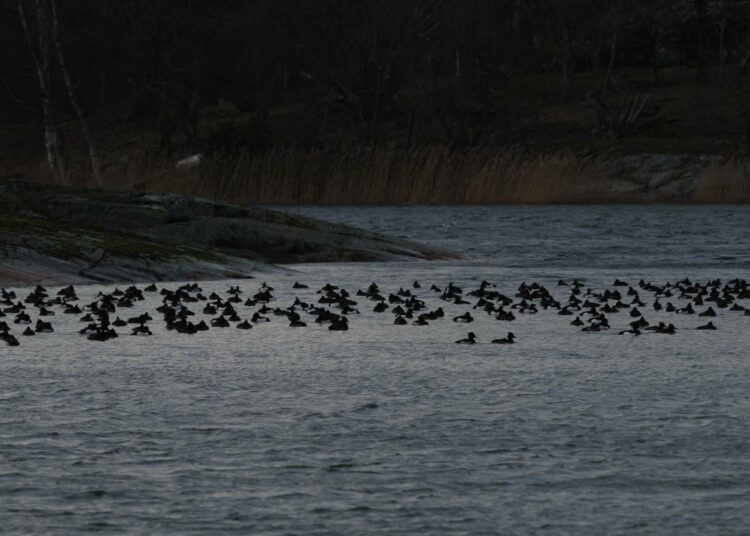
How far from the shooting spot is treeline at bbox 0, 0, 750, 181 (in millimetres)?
53906

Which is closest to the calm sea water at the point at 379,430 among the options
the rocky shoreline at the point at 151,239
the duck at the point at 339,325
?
the duck at the point at 339,325

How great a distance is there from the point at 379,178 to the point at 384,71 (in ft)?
59.5

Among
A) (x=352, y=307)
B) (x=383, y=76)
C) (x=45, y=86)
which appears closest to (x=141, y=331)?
(x=352, y=307)

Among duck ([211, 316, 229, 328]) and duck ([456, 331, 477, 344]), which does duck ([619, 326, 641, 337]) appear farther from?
duck ([211, 316, 229, 328])

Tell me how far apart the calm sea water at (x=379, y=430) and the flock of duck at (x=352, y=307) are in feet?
0.56

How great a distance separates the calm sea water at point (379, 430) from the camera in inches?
229

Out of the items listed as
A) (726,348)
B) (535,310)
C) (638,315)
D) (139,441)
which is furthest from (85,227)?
(139,441)

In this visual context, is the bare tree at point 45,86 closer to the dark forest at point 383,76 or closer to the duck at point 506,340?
the dark forest at point 383,76

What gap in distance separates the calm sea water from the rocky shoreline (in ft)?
12.4

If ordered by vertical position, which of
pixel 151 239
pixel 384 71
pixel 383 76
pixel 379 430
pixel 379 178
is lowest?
pixel 379 430

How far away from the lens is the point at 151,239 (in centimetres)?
1962

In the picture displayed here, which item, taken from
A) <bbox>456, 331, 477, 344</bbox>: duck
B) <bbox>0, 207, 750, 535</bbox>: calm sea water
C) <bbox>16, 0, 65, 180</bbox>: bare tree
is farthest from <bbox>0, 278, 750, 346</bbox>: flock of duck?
<bbox>16, 0, 65, 180</bbox>: bare tree

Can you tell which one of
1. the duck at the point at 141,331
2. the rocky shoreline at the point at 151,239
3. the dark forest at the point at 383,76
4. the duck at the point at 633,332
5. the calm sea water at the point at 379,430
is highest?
the dark forest at the point at 383,76

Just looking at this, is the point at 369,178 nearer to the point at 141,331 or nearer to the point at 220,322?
the point at 220,322
